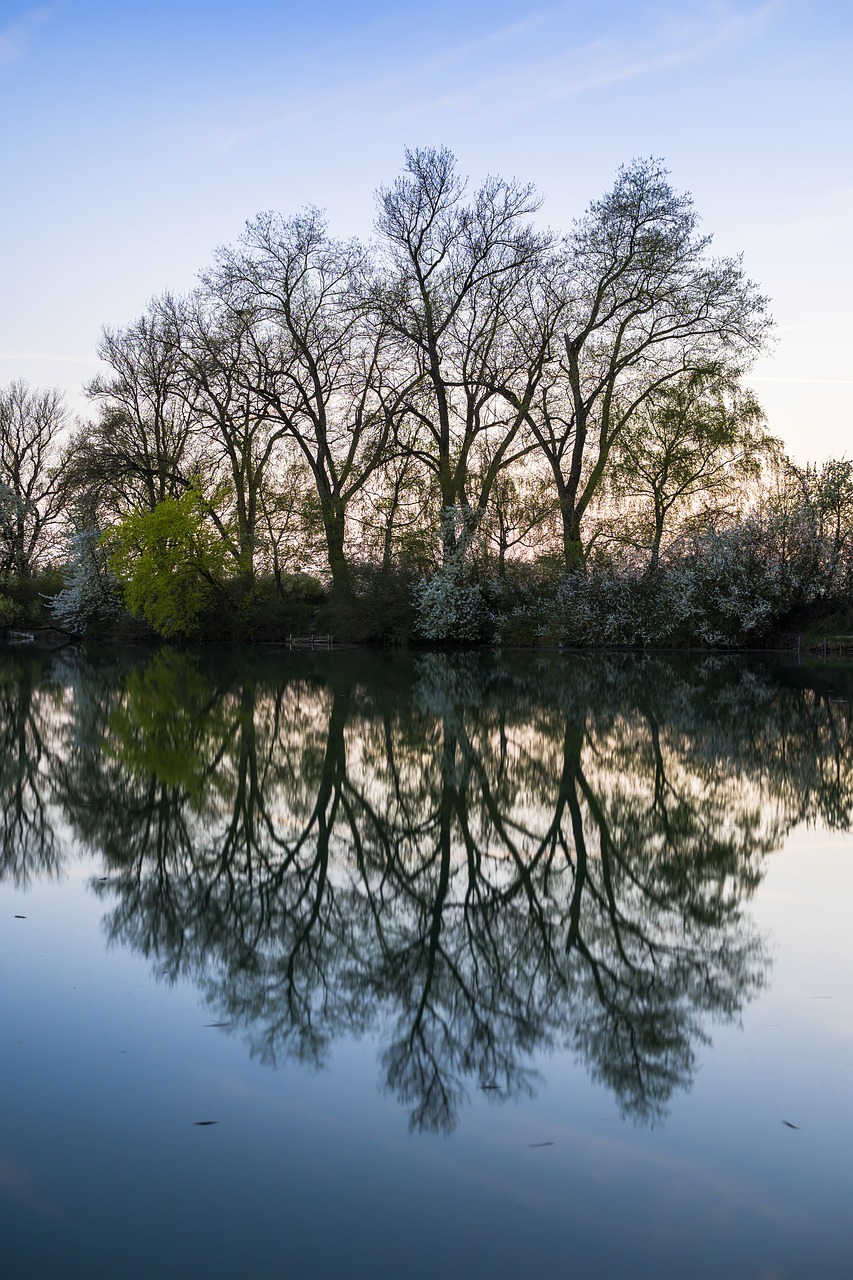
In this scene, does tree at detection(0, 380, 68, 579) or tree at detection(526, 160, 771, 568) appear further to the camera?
tree at detection(0, 380, 68, 579)

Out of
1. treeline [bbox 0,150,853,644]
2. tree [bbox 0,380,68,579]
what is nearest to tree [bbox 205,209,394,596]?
treeline [bbox 0,150,853,644]

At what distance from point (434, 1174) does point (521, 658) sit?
24.9 metres

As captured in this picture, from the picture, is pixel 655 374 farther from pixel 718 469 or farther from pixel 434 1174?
pixel 434 1174

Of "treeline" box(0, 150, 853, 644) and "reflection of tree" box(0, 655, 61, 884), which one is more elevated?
"treeline" box(0, 150, 853, 644)

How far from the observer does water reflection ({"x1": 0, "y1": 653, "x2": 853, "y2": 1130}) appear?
12.7 feet

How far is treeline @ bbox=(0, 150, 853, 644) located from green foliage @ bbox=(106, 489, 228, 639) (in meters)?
0.08

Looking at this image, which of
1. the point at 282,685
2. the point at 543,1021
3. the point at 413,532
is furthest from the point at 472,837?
the point at 413,532

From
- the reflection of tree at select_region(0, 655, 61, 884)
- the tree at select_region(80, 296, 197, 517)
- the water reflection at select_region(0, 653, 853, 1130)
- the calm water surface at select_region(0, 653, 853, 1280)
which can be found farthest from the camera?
the tree at select_region(80, 296, 197, 517)

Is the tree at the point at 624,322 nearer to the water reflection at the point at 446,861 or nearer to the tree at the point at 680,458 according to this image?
the tree at the point at 680,458

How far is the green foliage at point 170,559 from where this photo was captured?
35.2 metres

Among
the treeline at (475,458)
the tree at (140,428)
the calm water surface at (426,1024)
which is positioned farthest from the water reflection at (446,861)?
the tree at (140,428)

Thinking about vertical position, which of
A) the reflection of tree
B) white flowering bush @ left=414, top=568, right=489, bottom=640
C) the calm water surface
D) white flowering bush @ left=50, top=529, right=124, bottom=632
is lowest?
the calm water surface

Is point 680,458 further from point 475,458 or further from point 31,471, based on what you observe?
point 31,471

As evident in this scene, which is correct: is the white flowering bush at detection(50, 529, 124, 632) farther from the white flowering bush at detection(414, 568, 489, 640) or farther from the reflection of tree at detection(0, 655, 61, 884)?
the reflection of tree at detection(0, 655, 61, 884)
